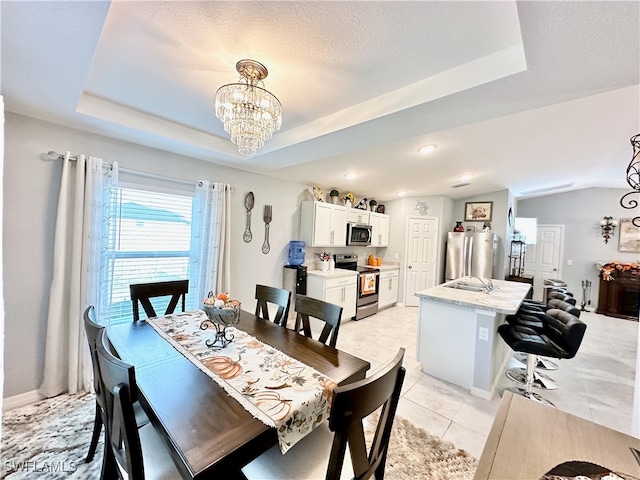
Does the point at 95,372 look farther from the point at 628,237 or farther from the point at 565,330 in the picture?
the point at 628,237

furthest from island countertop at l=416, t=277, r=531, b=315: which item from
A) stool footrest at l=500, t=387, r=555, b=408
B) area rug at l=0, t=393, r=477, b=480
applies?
area rug at l=0, t=393, r=477, b=480

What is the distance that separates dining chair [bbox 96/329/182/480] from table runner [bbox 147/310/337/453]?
361mm

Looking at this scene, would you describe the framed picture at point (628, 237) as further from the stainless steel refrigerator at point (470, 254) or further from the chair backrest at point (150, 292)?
the chair backrest at point (150, 292)

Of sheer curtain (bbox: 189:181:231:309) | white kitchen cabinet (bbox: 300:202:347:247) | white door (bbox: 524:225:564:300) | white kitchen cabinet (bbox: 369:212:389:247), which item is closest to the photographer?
sheer curtain (bbox: 189:181:231:309)

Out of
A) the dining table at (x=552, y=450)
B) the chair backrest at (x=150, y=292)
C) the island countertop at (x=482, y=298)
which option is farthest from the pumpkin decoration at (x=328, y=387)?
the island countertop at (x=482, y=298)

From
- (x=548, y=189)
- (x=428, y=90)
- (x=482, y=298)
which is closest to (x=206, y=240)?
(x=428, y=90)

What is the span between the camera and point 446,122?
2.10 m

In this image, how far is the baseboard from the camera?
2115 mm

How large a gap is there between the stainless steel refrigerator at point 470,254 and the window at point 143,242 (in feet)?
17.3

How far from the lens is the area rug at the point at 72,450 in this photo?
5.45 ft

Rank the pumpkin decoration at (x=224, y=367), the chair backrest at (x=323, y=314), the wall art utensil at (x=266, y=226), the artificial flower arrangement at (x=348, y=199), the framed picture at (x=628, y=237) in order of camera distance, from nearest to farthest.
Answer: the pumpkin decoration at (x=224, y=367)
the chair backrest at (x=323, y=314)
the wall art utensil at (x=266, y=226)
the artificial flower arrangement at (x=348, y=199)
the framed picture at (x=628, y=237)

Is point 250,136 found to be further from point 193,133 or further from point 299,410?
point 299,410

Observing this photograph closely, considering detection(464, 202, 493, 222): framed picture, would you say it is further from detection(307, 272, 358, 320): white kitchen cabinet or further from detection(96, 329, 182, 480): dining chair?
detection(96, 329, 182, 480): dining chair

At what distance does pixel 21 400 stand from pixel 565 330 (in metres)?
4.65
